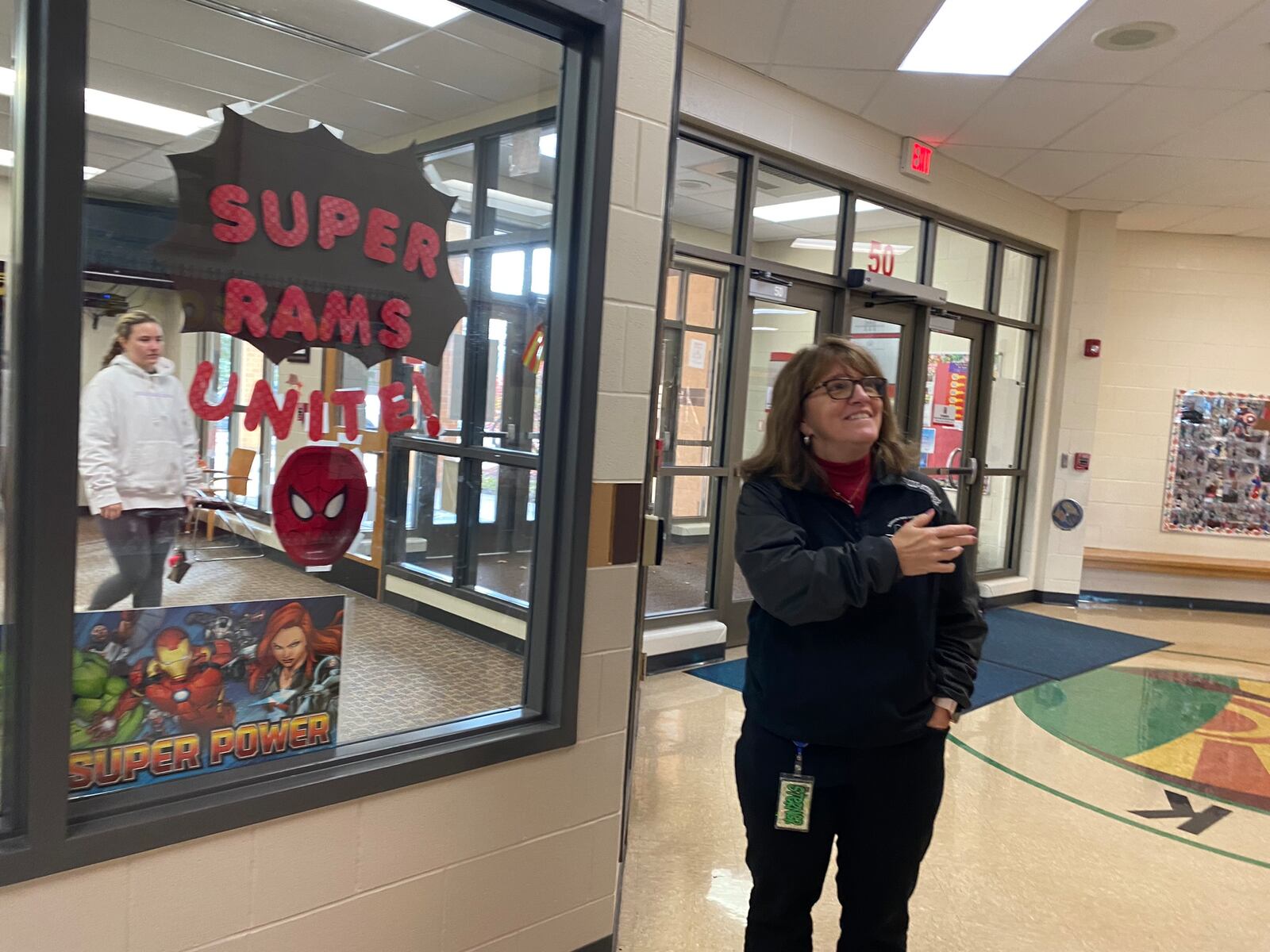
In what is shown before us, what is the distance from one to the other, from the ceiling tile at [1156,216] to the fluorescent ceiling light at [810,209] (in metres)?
2.83

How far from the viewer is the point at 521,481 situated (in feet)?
6.51

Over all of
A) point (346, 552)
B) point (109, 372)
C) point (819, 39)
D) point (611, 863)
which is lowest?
point (611, 863)

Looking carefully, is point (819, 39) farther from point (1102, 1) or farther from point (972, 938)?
point (972, 938)

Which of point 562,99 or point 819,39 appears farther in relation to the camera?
point 819,39

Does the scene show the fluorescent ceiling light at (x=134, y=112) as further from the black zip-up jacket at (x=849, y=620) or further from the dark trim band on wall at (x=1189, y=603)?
the dark trim band on wall at (x=1189, y=603)

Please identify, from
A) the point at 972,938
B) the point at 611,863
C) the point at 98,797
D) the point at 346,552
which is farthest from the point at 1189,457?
the point at 98,797

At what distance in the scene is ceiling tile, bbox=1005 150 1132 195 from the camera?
540 centimetres

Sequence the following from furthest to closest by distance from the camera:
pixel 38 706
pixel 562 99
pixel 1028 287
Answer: pixel 1028 287 → pixel 562 99 → pixel 38 706

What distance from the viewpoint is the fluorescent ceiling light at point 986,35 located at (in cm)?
366

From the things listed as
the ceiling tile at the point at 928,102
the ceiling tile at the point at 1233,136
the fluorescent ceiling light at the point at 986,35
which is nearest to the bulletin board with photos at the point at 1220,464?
the ceiling tile at the point at 1233,136

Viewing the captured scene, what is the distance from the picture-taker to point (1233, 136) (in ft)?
16.2

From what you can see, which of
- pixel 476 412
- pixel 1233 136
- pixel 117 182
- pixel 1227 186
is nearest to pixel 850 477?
pixel 476 412

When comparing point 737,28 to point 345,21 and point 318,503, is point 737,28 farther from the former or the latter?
point 318,503

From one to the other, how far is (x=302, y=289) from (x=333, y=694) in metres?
0.77
